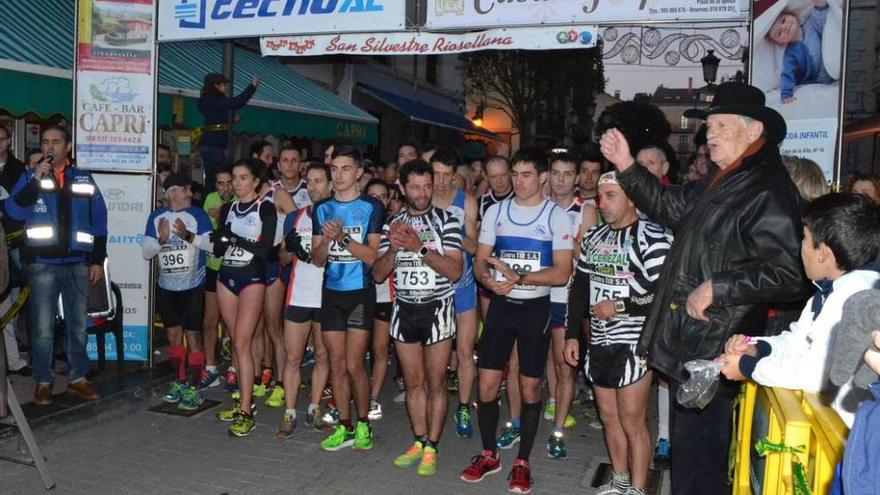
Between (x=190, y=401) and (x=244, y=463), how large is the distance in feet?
5.13

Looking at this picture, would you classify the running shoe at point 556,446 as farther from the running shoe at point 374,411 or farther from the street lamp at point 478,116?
Result: the street lamp at point 478,116

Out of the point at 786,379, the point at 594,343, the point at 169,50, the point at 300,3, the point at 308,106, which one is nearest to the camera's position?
the point at 786,379

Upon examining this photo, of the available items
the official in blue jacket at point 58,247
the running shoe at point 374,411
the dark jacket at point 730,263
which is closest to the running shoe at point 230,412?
the running shoe at point 374,411

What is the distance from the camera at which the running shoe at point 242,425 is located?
6.46 metres

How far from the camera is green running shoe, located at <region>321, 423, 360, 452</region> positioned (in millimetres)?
6188

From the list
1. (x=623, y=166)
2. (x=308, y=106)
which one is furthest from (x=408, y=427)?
(x=308, y=106)

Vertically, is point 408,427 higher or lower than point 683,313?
lower

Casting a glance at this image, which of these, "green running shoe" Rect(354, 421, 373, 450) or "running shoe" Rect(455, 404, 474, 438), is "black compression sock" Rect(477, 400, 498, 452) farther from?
"green running shoe" Rect(354, 421, 373, 450)

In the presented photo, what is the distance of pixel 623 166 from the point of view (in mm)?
4145

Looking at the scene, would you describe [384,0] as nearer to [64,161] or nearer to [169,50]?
[64,161]

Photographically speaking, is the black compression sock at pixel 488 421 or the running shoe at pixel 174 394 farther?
the running shoe at pixel 174 394

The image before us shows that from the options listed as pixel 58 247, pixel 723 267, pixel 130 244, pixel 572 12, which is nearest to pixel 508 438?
pixel 723 267

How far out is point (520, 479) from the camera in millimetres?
5453

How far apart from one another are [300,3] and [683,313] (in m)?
5.30
